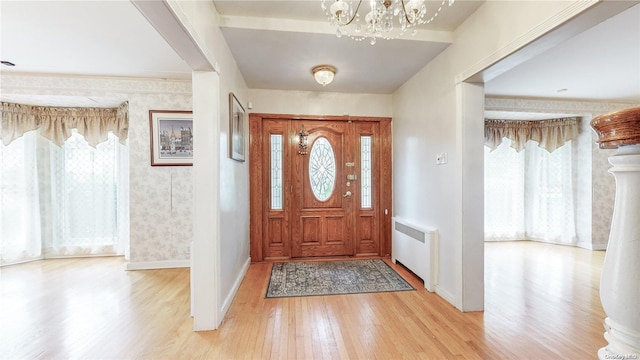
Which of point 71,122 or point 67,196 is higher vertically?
point 71,122

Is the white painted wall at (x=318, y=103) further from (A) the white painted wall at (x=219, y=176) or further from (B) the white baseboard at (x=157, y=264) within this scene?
(B) the white baseboard at (x=157, y=264)

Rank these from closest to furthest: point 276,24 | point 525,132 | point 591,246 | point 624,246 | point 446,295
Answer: point 624,246 < point 276,24 < point 446,295 < point 591,246 < point 525,132

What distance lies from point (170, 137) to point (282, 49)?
6.47 ft

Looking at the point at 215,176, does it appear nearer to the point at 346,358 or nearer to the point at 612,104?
the point at 346,358

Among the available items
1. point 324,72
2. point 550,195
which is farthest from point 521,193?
point 324,72

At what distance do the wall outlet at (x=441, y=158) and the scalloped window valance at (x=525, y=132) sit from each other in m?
2.67

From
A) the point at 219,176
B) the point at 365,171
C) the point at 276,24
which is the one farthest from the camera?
the point at 365,171

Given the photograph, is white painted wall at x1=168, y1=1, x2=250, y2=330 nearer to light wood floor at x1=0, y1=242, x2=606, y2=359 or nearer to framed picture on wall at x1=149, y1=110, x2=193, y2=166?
light wood floor at x1=0, y1=242, x2=606, y2=359

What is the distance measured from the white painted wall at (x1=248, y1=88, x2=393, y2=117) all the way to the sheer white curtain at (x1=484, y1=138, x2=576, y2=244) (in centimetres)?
250

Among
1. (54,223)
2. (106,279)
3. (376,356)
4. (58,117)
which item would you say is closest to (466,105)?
(376,356)

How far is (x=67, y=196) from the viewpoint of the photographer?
3812 millimetres

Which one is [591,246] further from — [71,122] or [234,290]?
[71,122]

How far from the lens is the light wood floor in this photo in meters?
1.79

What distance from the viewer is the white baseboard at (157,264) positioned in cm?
335
